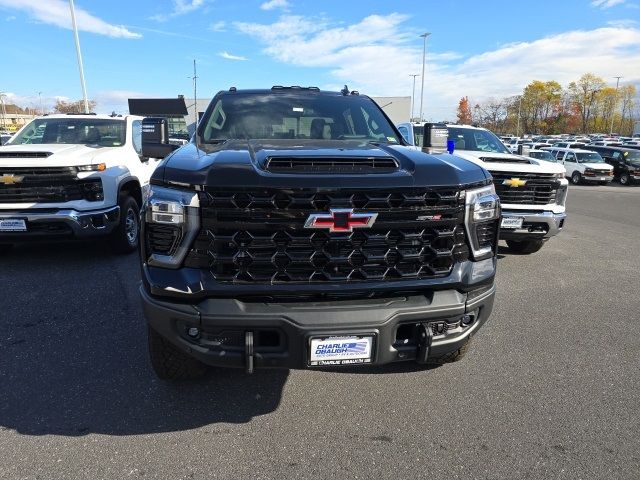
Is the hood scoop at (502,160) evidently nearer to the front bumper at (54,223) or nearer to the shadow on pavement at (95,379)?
the shadow on pavement at (95,379)

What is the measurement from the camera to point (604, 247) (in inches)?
328

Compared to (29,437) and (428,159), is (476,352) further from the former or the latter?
(29,437)

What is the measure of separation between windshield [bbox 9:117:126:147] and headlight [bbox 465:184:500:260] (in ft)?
19.6

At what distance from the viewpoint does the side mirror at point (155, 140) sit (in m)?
4.13

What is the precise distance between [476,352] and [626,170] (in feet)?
84.0

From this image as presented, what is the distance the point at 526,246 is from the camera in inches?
293

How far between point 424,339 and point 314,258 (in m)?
0.73

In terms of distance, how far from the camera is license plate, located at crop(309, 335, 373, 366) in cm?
248

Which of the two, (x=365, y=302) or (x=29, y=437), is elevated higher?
(x=365, y=302)

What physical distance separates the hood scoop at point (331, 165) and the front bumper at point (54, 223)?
4078mm

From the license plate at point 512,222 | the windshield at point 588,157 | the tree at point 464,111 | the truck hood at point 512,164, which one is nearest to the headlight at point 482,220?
the truck hood at point 512,164

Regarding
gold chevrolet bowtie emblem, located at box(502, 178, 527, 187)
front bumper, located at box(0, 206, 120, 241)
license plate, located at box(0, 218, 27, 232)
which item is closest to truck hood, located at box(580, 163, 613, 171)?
gold chevrolet bowtie emblem, located at box(502, 178, 527, 187)

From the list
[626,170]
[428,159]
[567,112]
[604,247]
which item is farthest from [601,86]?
[428,159]

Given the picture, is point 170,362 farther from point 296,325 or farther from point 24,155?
point 24,155
